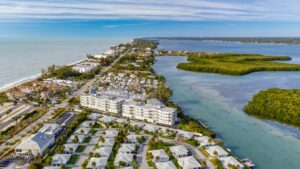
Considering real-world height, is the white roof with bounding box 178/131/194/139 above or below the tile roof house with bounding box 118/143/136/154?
above

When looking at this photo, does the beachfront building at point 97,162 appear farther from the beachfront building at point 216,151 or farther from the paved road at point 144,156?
the beachfront building at point 216,151

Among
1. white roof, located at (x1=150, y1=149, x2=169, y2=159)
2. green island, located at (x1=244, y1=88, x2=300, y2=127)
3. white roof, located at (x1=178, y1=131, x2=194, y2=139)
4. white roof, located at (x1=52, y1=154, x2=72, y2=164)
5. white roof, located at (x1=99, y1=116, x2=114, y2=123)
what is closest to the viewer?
white roof, located at (x1=52, y1=154, x2=72, y2=164)

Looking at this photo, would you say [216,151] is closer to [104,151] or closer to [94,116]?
[104,151]

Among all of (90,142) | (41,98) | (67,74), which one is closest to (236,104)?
(90,142)

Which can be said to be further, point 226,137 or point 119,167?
point 226,137

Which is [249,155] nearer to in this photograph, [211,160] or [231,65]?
[211,160]

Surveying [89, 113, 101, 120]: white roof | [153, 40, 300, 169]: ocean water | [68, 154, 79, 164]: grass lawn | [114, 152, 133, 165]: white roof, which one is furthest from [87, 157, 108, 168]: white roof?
[153, 40, 300, 169]: ocean water

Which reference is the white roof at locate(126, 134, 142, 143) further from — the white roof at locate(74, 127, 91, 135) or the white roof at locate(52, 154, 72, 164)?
the white roof at locate(52, 154, 72, 164)

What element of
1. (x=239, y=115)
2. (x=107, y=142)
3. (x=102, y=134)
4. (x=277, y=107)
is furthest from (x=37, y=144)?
(x=277, y=107)
